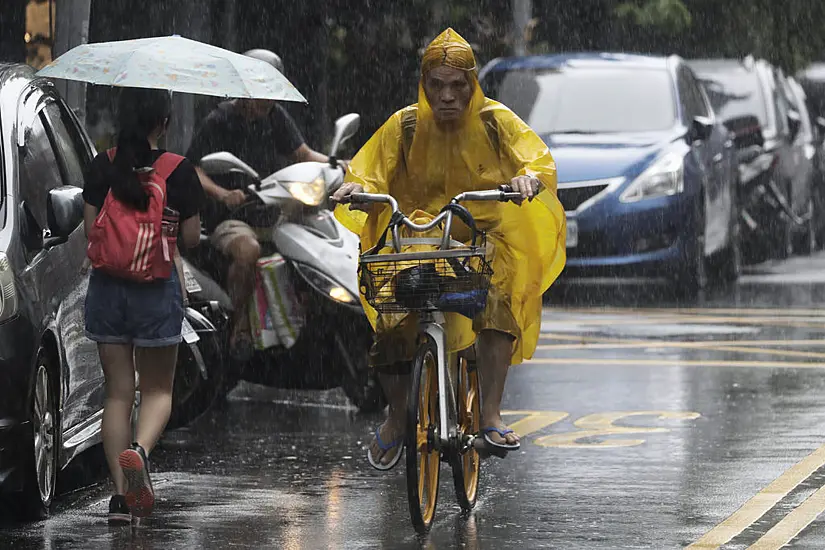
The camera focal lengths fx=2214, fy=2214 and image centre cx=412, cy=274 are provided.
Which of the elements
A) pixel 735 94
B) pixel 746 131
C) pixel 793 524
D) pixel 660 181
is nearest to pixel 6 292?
pixel 793 524

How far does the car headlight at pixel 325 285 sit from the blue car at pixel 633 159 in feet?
21.9

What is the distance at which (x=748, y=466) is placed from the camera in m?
9.51

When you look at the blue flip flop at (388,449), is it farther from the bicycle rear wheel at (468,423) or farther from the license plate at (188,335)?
the license plate at (188,335)

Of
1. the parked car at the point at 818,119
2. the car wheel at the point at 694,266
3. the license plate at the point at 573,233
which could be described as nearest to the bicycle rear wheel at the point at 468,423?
the license plate at the point at 573,233

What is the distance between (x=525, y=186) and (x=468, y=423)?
1.10 m

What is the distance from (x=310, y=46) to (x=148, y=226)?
11.5 metres

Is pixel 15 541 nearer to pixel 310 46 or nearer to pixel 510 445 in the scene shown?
pixel 510 445

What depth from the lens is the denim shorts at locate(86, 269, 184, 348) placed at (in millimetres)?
8141

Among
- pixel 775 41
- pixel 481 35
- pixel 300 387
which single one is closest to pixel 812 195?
pixel 775 41

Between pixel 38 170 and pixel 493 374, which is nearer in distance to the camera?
pixel 493 374

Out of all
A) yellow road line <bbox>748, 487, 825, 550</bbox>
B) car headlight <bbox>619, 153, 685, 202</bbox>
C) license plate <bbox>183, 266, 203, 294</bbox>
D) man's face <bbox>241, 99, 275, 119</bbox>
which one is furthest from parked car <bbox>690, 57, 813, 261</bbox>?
yellow road line <bbox>748, 487, 825, 550</bbox>

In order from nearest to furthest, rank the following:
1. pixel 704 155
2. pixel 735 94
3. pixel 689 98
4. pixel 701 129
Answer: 1. pixel 701 129
2. pixel 704 155
3. pixel 689 98
4. pixel 735 94

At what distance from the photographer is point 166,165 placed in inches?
324

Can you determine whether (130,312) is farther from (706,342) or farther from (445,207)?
(706,342)
